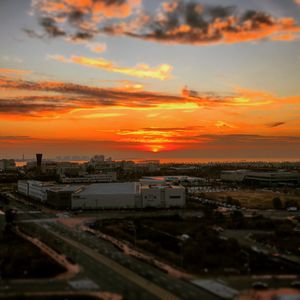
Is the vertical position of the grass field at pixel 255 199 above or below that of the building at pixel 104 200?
below

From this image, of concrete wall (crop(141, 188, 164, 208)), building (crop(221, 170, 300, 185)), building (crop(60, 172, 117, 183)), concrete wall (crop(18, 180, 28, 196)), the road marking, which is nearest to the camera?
the road marking

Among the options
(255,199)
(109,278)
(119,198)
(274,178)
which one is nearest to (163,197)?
(119,198)

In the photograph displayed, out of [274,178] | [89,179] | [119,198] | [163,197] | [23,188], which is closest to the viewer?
[119,198]

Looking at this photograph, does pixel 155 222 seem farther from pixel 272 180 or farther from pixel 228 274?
pixel 272 180

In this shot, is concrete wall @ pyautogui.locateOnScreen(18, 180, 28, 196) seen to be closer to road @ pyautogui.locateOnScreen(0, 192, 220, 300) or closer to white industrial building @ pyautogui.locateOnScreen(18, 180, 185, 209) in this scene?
white industrial building @ pyautogui.locateOnScreen(18, 180, 185, 209)

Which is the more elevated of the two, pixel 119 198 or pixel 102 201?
pixel 119 198

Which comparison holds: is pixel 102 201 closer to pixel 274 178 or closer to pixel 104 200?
pixel 104 200

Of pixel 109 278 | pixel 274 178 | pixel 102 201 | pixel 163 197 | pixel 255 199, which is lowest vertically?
pixel 109 278

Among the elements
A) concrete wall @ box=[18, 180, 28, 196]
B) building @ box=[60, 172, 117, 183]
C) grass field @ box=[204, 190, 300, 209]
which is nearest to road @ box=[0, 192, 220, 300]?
grass field @ box=[204, 190, 300, 209]

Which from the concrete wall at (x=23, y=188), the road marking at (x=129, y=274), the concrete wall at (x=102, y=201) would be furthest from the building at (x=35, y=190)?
the road marking at (x=129, y=274)

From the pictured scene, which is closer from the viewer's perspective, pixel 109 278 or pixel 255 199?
pixel 109 278

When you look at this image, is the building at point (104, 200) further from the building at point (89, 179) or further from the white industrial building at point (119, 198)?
the building at point (89, 179)

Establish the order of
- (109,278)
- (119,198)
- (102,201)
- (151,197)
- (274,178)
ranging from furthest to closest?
(274,178) < (151,197) < (119,198) < (102,201) < (109,278)
